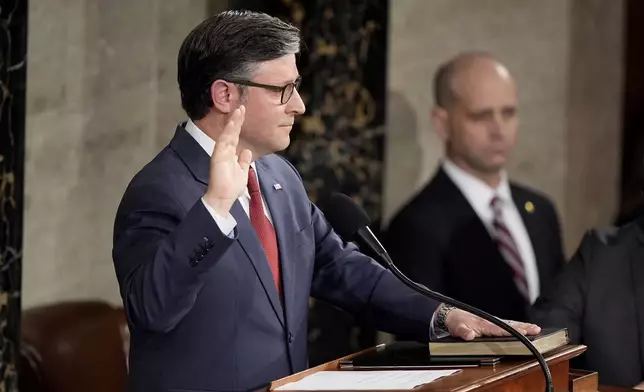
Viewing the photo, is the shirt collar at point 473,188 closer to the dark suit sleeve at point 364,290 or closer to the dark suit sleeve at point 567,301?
the dark suit sleeve at point 567,301

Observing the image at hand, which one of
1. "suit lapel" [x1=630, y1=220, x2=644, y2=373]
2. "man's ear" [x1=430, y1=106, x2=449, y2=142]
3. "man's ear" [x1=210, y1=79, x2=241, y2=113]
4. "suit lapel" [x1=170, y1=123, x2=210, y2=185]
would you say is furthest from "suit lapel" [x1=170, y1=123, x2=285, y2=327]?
"man's ear" [x1=430, y1=106, x2=449, y2=142]

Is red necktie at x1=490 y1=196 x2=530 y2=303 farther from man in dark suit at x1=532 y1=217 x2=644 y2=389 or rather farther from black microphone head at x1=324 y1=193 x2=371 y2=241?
black microphone head at x1=324 y1=193 x2=371 y2=241

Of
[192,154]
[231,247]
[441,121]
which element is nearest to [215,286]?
[231,247]

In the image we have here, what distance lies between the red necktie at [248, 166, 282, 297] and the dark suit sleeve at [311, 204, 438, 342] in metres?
0.21

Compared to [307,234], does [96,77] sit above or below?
above

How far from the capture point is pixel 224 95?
2.67 meters

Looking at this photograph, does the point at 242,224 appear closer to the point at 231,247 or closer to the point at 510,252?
the point at 231,247

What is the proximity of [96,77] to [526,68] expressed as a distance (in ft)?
7.95

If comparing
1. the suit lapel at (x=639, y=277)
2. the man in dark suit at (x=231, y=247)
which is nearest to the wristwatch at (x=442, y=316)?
the man in dark suit at (x=231, y=247)

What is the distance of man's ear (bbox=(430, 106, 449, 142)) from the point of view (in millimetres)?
4762

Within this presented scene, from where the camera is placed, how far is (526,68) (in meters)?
5.65

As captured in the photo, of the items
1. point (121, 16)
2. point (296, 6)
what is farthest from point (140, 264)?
point (296, 6)

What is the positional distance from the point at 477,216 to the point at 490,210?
118 mm

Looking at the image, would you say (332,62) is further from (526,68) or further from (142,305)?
(142,305)
